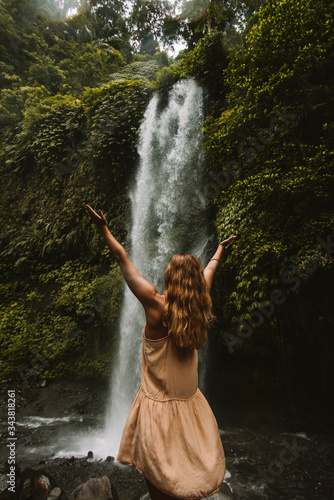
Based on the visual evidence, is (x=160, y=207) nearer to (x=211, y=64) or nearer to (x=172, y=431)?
(x=211, y=64)

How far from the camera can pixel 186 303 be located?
4.98ft

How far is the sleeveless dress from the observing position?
142 cm

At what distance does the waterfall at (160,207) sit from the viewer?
673 centimetres

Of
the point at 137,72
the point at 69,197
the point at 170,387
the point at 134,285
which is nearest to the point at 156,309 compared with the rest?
the point at 134,285

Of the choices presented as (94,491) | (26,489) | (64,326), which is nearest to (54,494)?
(26,489)

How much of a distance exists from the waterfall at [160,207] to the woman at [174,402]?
4999 mm

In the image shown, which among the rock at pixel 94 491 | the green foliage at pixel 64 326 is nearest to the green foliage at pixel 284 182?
the rock at pixel 94 491

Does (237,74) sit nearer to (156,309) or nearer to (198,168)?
(198,168)

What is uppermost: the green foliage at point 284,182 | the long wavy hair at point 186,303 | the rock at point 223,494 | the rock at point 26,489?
the green foliage at point 284,182

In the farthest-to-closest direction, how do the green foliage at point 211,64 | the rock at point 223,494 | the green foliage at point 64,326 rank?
1. the green foliage at point 211,64
2. the green foliage at point 64,326
3. the rock at point 223,494

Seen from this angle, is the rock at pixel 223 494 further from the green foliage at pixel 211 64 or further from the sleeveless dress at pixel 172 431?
the green foliage at pixel 211 64

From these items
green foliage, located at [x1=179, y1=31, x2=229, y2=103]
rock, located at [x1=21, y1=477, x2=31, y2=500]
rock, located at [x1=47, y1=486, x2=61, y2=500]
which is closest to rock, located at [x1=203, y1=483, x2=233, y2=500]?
rock, located at [x1=47, y1=486, x2=61, y2=500]

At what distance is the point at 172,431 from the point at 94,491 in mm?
3088

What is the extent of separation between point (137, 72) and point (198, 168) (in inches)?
435
